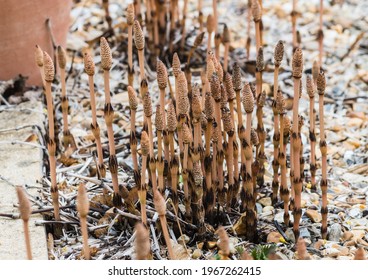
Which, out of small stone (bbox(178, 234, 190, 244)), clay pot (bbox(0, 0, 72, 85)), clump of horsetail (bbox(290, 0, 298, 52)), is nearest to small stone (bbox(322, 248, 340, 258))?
small stone (bbox(178, 234, 190, 244))

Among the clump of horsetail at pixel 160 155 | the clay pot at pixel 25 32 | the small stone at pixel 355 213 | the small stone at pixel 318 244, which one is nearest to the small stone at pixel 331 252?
the small stone at pixel 318 244

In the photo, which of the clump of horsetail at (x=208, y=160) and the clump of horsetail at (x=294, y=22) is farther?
the clump of horsetail at (x=294, y=22)

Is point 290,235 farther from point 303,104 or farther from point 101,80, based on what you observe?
point 101,80

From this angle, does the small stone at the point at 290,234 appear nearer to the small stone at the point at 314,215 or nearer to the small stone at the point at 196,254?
the small stone at the point at 314,215

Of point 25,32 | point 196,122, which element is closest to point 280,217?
point 196,122

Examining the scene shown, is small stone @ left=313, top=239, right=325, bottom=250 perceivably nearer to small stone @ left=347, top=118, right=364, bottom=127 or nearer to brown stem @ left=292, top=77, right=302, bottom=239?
brown stem @ left=292, top=77, right=302, bottom=239
